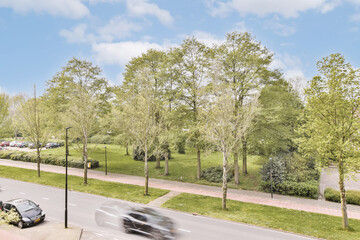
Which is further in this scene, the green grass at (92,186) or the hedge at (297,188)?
the hedge at (297,188)

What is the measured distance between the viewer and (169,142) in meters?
27.0

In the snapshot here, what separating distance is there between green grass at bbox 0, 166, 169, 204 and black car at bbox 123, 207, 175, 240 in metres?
4.48

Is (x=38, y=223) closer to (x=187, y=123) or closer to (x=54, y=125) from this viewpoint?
(x=187, y=123)

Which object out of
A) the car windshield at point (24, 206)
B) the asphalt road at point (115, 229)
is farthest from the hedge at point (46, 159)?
the car windshield at point (24, 206)

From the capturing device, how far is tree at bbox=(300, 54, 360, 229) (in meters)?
14.1

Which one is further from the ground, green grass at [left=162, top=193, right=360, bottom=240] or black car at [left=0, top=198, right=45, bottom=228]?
black car at [left=0, top=198, right=45, bottom=228]

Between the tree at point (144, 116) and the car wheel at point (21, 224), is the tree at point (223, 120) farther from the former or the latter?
the car wheel at point (21, 224)

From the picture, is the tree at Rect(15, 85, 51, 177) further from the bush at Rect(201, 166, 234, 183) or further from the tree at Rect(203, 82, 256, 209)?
the tree at Rect(203, 82, 256, 209)

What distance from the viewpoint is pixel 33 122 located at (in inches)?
1126

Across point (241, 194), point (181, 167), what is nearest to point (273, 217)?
point (241, 194)

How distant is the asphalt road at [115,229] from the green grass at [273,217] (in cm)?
81

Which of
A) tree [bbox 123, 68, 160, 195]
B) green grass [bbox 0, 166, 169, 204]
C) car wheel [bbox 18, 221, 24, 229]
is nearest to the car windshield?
car wheel [bbox 18, 221, 24, 229]

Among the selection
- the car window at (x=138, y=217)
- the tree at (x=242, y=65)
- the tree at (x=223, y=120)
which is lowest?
the car window at (x=138, y=217)

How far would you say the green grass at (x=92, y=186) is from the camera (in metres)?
21.9
